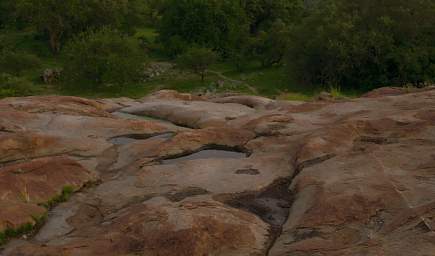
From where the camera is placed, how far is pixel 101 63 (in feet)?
162

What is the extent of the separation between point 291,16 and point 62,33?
2809 cm

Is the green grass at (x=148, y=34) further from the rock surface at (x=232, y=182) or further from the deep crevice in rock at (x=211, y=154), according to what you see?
the deep crevice in rock at (x=211, y=154)

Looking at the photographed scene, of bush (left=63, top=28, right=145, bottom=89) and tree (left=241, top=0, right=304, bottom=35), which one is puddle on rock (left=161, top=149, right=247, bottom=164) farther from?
tree (left=241, top=0, right=304, bottom=35)

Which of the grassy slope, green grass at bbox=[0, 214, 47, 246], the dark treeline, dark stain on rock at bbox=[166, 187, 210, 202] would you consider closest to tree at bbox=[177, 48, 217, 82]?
the dark treeline

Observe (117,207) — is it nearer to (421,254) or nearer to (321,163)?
(321,163)

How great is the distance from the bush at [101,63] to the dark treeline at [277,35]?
0.10 m

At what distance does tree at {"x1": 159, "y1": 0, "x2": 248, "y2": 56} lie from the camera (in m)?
61.6

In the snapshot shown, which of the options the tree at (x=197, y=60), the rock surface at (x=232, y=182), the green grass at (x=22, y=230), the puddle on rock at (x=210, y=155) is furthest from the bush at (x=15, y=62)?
the green grass at (x=22, y=230)

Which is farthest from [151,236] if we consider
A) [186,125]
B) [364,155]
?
[186,125]

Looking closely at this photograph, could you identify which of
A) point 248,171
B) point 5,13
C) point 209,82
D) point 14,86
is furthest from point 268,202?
point 5,13

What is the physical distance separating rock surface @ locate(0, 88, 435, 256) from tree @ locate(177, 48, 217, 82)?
35.2m

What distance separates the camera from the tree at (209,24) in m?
61.6

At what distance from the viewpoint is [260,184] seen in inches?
464

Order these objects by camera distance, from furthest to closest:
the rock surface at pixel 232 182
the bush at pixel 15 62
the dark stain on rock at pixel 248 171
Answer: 1. the bush at pixel 15 62
2. the dark stain on rock at pixel 248 171
3. the rock surface at pixel 232 182
